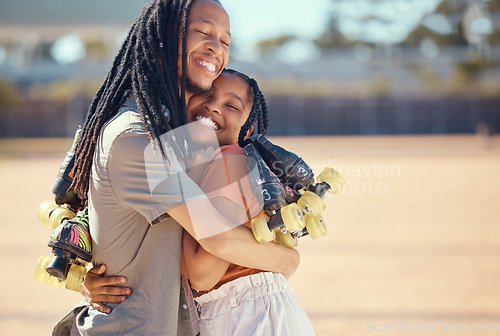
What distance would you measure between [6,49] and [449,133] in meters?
40.9

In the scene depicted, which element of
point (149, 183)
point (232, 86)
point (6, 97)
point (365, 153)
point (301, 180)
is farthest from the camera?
point (6, 97)

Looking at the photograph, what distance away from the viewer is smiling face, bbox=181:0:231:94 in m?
2.34

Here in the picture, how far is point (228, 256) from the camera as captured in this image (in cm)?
208

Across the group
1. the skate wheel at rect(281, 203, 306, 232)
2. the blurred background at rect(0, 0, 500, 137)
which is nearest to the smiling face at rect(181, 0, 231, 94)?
the skate wheel at rect(281, 203, 306, 232)

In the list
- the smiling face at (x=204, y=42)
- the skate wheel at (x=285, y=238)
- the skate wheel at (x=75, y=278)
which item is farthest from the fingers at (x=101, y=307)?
the smiling face at (x=204, y=42)

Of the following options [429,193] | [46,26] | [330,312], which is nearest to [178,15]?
[330,312]

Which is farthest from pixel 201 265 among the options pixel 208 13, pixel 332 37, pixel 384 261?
pixel 332 37

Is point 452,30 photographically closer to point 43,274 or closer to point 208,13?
point 208,13

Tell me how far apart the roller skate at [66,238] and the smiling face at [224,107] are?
592mm

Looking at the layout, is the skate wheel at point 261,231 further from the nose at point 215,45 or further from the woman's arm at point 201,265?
the nose at point 215,45

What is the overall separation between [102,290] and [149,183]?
467 millimetres

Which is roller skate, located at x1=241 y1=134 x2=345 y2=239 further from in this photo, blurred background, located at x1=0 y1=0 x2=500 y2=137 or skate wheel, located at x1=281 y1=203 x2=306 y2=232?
blurred background, located at x1=0 y1=0 x2=500 y2=137

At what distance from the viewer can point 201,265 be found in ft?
6.98

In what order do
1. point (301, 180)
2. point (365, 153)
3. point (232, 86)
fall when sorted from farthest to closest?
point (365, 153), point (232, 86), point (301, 180)
